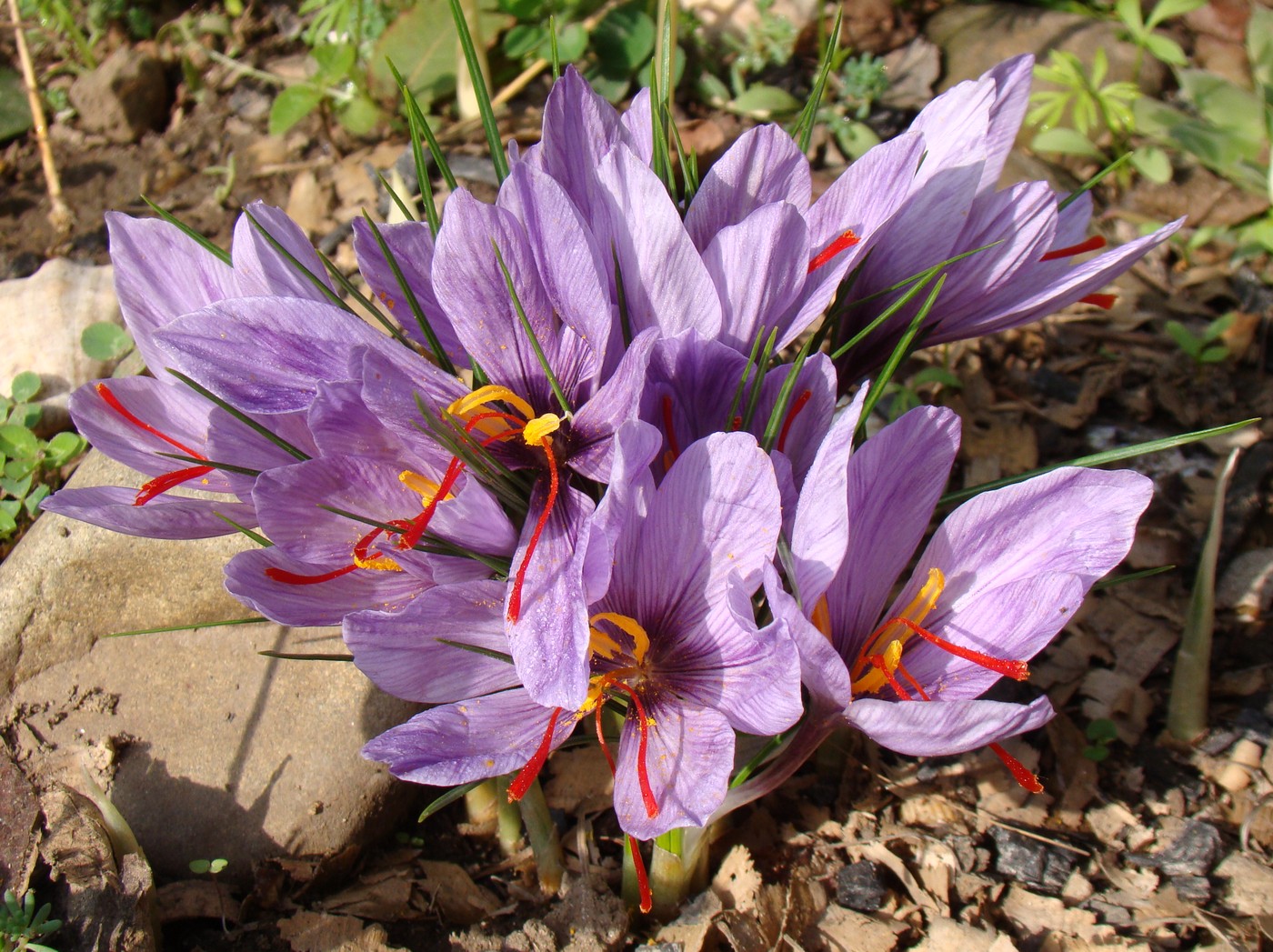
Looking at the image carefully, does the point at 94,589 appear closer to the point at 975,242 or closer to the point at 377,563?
the point at 377,563

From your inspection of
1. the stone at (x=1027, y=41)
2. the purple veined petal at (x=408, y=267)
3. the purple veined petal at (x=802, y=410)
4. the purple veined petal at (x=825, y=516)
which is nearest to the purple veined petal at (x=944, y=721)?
the purple veined petal at (x=825, y=516)

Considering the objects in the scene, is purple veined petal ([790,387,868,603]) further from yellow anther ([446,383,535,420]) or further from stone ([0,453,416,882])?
stone ([0,453,416,882])

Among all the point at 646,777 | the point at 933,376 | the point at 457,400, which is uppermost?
the point at 457,400

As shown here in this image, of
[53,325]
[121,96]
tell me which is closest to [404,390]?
[53,325]

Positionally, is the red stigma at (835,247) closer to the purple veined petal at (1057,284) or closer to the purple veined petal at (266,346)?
the purple veined petal at (1057,284)

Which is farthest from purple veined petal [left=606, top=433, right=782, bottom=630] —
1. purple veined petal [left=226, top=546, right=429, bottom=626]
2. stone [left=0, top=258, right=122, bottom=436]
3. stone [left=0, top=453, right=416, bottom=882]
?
stone [left=0, top=258, right=122, bottom=436]

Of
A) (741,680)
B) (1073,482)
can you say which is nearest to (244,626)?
(741,680)

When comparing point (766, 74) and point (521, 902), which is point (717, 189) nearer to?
point (521, 902)
